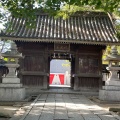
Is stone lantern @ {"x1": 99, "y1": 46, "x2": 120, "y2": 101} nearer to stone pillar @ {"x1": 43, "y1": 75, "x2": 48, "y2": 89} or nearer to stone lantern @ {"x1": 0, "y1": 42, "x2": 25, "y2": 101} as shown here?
stone lantern @ {"x1": 0, "y1": 42, "x2": 25, "y2": 101}

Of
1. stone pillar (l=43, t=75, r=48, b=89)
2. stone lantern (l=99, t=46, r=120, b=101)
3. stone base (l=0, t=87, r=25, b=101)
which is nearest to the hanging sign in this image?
stone pillar (l=43, t=75, r=48, b=89)

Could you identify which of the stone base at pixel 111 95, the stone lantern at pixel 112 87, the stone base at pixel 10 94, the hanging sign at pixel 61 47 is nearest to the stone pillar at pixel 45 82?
the hanging sign at pixel 61 47

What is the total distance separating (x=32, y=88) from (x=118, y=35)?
25.3ft

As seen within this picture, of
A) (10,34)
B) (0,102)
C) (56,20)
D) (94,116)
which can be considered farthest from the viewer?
(56,20)

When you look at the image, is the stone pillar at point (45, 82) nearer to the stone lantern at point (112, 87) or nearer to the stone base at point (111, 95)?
the stone lantern at point (112, 87)

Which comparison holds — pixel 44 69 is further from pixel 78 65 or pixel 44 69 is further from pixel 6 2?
pixel 6 2

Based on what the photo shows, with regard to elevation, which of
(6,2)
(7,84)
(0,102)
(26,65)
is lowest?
(0,102)

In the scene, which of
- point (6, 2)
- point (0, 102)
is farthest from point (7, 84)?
point (6, 2)

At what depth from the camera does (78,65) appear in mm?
20969

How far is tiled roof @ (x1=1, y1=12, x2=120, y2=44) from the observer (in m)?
19.5

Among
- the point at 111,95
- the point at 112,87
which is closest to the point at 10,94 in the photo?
the point at 111,95

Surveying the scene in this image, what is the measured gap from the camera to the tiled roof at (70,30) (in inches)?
770

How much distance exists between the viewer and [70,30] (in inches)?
844

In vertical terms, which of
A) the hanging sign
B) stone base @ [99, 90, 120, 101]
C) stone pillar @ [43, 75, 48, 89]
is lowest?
stone base @ [99, 90, 120, 101]
